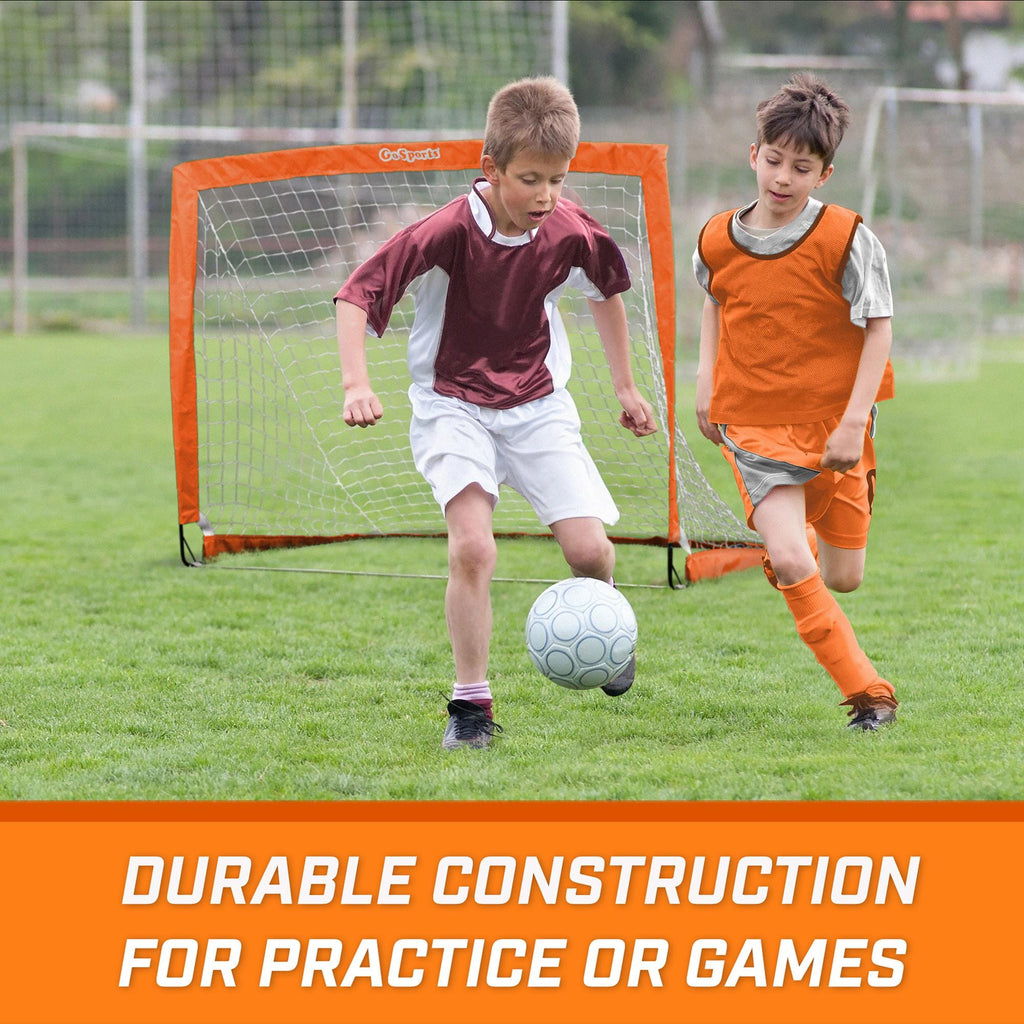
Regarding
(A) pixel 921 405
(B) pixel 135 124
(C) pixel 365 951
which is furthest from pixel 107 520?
(B) pixel 135 124

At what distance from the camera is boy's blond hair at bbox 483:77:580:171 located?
348 cm

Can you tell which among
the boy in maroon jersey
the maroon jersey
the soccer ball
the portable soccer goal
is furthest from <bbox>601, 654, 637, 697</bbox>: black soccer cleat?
the portable soccer goal

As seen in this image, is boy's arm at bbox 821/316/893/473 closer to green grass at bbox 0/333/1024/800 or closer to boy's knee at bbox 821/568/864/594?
boy's knee at bbox 821/568/864/594

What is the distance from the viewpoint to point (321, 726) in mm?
3900

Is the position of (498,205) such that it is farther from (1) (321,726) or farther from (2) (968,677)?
(2) (968,677)

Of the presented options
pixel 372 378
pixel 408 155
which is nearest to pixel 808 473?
pixel 408 155

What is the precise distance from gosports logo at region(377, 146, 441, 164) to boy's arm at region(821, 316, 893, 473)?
→ 221cm

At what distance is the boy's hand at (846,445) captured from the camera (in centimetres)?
359

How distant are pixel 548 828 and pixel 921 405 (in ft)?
31.8

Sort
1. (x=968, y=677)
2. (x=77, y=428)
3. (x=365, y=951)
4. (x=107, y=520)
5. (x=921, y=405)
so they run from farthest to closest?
(x=921, y=405) < (x=77, y=428) < (x=107, y=520) < (x=968, y=677) < (x=365, y=951)

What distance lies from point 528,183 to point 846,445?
3.32 feet

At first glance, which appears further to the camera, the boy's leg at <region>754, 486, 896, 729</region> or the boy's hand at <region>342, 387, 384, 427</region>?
the boy's leg at <region>754, 486, 896, 729</region>

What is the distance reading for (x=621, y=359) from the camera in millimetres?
4121

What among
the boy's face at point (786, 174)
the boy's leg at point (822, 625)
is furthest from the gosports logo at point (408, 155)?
the boy's leg at point (822, 625)
